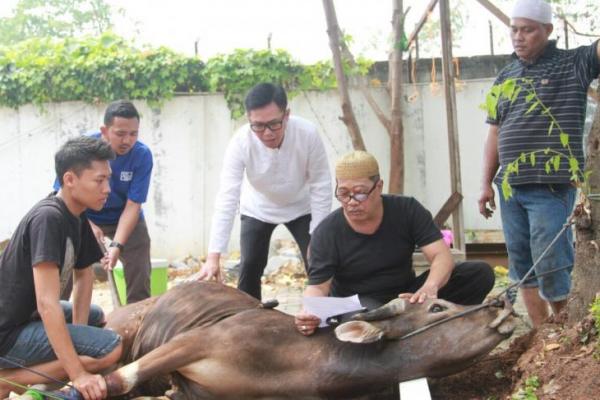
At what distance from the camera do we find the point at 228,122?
11859mm

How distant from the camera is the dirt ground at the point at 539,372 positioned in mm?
3490

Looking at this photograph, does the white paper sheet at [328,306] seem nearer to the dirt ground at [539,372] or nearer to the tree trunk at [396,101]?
the dirt ground at [539,372]

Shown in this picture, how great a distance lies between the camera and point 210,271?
5.38 m

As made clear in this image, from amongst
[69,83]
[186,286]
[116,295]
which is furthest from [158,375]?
[69,83]

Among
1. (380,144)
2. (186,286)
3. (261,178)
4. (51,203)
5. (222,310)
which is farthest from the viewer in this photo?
(380,144)

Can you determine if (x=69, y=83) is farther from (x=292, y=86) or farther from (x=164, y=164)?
(x=292, y=86)

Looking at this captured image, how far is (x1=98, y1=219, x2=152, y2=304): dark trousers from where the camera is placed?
21.2ft

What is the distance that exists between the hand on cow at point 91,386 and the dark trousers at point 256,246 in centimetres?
204

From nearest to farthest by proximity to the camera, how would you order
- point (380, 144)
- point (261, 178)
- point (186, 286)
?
point (186, 286) < point (261, 178) < point (380, 144)

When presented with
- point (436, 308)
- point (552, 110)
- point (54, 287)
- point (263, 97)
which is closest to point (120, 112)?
point (263, 97)

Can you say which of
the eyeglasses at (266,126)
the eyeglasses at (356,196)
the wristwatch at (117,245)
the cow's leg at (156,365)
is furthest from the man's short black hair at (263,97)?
the cow's leg at (156,365)

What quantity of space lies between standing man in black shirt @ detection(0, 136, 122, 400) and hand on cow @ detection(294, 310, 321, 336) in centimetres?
109

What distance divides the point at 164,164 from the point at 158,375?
7828 millimetres

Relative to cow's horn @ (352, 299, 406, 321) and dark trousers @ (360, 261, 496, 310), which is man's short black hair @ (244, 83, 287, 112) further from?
cow's horn @ (352, 299, 406, 321)
